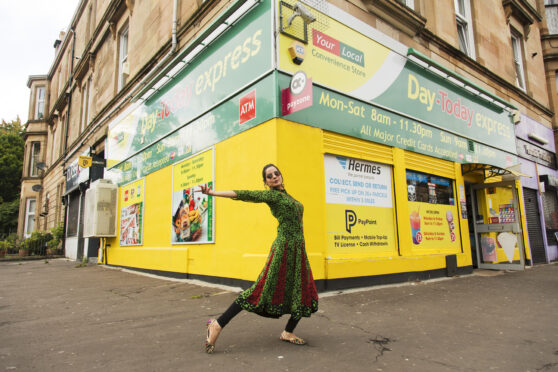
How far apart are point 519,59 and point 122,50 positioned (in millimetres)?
16684

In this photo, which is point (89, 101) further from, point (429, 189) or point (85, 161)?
point (429, 189)

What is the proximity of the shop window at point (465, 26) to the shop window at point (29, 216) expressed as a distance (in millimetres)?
29116

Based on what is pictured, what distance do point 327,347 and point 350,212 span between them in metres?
3.73

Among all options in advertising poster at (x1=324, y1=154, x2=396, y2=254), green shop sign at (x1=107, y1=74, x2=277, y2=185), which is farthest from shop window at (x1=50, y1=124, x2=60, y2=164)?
advertising poster at (x1=324, y1=154, x2=396, y2=254)

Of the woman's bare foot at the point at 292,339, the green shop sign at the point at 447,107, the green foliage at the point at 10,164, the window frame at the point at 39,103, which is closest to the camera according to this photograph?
the woman's bare foot at the point at 292,339

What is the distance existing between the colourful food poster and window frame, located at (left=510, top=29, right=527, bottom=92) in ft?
29.1

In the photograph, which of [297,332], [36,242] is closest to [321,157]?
[297,332]

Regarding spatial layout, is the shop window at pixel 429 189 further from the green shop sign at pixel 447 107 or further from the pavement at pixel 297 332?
the pavement at pixel 297 332

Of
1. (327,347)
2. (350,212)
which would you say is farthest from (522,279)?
(327,347)

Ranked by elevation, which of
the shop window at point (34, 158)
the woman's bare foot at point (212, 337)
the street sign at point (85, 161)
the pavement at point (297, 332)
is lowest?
the pavement at point (297, 332)

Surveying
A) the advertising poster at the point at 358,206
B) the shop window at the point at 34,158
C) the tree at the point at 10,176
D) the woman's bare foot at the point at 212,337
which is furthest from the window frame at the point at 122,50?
the tree at the point at 10,176

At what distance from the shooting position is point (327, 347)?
10.4ft

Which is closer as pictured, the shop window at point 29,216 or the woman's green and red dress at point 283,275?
the woman's green and red dress at point 283,275

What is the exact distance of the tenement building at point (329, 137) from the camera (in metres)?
6.12
